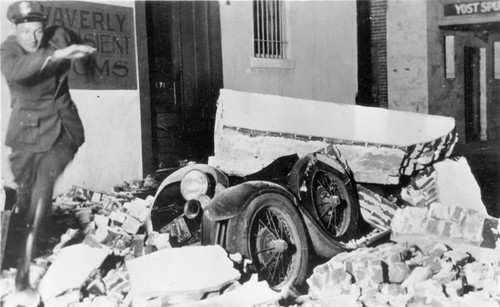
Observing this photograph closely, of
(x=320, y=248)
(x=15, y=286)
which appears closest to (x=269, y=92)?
(x=320, y=248)

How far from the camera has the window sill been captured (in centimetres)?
754

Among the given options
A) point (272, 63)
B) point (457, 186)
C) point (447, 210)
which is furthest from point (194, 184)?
point (457, 186)

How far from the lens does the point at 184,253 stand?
17.5 ft

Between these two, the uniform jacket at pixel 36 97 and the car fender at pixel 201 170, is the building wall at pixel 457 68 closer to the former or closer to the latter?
the car fender at pixel 201 170

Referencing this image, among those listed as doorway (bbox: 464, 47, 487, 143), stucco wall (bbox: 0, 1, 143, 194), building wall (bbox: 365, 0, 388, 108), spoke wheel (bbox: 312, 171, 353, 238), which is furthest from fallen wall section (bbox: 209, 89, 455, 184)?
doorway (bbox: 464, 47, 487, 143)

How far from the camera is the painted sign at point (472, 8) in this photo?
14445 millimetres

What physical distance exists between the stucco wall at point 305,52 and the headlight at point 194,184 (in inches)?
73.6

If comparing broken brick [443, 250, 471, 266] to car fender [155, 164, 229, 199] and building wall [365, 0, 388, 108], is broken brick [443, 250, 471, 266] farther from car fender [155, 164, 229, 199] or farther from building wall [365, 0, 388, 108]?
building wall [365, 0, 388, 108]

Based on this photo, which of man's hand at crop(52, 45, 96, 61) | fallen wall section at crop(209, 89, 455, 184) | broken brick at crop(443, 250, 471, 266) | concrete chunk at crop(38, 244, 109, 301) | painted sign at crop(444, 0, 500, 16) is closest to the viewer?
concrete chunk at crop(38, 244, 109, 301)

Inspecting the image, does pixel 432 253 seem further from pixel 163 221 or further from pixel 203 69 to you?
pixel 203 69

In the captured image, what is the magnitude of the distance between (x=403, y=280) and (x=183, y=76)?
10.5 ft

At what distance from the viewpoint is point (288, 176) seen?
6.04m

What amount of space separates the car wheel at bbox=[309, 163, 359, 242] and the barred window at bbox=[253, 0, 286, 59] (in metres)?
2.10

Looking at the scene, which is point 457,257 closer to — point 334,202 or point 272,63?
point 334,202
